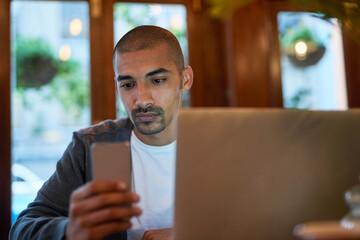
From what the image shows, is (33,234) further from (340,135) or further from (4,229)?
(4,229)

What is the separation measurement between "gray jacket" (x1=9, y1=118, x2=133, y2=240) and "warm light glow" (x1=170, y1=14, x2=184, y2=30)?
62.1 inches

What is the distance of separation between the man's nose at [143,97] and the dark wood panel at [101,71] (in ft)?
4.53

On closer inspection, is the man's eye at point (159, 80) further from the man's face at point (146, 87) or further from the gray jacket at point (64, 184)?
the gray jacket at point (64, 184)

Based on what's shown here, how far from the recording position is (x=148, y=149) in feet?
4.41

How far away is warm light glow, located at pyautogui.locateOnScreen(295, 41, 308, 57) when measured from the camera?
2928 mm

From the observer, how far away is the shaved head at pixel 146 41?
1.33 m

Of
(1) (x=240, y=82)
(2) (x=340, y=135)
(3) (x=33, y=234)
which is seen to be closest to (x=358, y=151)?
(2) (x=340, y=135)

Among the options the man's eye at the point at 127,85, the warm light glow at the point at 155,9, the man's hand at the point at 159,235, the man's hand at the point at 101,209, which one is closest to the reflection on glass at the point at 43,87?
the warm light glow at the point at 155,9

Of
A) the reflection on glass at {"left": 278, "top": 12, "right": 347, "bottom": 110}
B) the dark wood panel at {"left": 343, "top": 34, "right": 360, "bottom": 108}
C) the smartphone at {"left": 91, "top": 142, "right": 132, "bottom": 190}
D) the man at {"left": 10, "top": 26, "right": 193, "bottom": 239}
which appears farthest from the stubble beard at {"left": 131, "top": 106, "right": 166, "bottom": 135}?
the dark wood panel at {"left": 343, "top": 34, "right": 360, "bottom": 108}

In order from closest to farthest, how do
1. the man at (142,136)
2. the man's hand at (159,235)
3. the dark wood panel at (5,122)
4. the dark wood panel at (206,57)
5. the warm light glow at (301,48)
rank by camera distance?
the man's hand at (159,235), the man at (142,136), the dark wood panel at (5,122), the dark wood panel at (206,57), the warm light glow at (301,48)

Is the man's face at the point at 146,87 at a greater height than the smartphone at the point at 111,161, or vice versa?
the man's face at the point at 146,87

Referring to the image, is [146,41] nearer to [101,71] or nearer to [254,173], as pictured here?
[254,173]

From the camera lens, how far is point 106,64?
264cm

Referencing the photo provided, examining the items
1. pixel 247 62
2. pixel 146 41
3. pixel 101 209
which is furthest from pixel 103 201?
pixel 247 62
